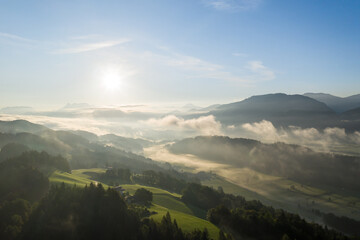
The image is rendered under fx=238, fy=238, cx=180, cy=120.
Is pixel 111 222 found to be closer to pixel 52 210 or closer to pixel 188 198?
pixel 52 210

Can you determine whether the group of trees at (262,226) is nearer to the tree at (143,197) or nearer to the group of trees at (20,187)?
the tree at (143,197)

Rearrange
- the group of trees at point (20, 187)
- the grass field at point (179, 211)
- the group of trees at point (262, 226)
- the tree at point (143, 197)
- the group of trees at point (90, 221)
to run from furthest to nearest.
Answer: the tree at point (143, 197) → the grass field at point (179, 211) → the group of trees at point (262, 226) → the group of trees at point (20, 187) → the group of trees at point (90, 221)

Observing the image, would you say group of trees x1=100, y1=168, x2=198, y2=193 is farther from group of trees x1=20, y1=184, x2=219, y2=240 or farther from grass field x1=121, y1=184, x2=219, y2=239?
group of trees x1=20, y1=184, x2=219, y2=240

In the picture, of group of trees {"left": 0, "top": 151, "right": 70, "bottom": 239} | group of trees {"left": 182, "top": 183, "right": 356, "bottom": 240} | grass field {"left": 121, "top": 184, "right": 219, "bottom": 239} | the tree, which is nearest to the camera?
group of trees {"left": 0, "top": 151, "right": 70, "bottom": 239}

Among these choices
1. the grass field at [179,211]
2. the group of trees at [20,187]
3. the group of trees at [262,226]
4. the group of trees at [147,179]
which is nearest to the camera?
the group of trees at [20,187]

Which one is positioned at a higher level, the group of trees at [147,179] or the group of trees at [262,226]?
the group of trees at [262,226]

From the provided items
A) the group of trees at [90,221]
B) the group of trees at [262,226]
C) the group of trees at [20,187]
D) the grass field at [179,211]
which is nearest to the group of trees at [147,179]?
the group of trees at [20,187]

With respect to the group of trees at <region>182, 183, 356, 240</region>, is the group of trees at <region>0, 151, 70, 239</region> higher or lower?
higher

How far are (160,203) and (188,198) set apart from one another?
26166 mm

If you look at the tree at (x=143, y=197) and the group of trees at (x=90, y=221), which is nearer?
the group of trees at (x=90, y=221)

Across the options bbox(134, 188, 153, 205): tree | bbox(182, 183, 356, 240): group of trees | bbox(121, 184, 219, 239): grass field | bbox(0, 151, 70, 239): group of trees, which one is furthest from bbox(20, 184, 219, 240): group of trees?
bbox(134, 188, 153, 205): tree

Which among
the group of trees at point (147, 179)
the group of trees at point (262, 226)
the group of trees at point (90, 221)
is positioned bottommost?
the group of trees at point (147, 179)

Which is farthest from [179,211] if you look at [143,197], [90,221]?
[90,221]

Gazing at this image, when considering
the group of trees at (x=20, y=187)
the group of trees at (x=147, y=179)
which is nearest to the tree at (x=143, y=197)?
the group of trees at (x=20, y=187)
